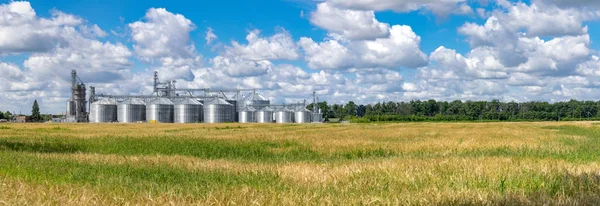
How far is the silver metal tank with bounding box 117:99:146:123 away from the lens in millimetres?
139750

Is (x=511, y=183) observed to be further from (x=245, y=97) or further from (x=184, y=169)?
(x=245, y=97)

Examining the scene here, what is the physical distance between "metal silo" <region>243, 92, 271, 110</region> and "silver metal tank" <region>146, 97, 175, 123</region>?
30.6 metres

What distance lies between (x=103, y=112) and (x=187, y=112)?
22.0 meters

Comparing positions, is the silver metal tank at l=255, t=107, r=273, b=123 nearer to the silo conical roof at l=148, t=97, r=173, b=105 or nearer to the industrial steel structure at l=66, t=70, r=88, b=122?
the silo conical roof at l=148, t=97, r=173, b=105

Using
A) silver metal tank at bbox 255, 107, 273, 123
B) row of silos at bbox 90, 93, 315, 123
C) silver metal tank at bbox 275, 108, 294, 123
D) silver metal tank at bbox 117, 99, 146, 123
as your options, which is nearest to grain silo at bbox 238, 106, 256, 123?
silver metal tank at bbox 255, 107, 273, 123

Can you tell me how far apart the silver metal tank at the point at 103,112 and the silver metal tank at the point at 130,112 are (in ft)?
11.2

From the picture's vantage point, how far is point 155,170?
17.0 metres

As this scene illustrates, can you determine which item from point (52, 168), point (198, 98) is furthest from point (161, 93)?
point (52, 168)

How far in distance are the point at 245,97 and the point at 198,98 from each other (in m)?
21.1

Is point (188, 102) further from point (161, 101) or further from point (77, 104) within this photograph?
point (77, 104)

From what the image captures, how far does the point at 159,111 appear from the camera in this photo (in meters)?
138

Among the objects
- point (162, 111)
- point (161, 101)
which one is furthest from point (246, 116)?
point (162, 111)

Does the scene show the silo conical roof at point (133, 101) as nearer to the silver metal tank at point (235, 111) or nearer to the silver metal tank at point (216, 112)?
the silver metal tank at point (216, 112)

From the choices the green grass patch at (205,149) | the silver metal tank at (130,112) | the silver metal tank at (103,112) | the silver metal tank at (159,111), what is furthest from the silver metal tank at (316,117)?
the green grass patch at (205,149)
